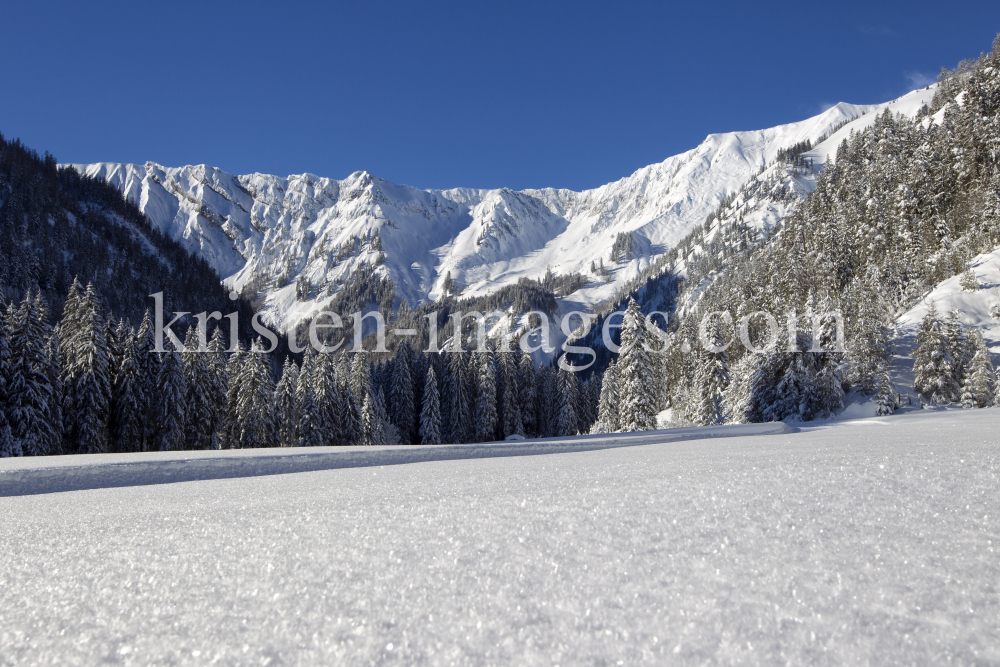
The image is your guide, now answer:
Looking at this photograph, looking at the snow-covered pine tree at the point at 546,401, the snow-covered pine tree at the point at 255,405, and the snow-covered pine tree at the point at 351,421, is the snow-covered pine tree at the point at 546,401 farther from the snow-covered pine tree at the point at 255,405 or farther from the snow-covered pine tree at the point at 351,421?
the snow-covered pine tree at the point at 255,405

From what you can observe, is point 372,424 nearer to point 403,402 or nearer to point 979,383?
point 403,402

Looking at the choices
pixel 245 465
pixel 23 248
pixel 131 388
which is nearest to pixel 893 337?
pixel 245 465

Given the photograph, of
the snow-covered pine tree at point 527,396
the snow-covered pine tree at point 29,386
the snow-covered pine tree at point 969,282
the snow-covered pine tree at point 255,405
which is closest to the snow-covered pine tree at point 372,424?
the snow-covered pine tree at point 255,405

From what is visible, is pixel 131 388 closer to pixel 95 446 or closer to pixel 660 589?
pixel 95 446

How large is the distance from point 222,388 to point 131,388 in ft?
20.1

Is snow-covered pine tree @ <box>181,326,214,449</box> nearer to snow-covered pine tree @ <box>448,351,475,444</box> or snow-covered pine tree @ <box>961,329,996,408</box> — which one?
snow-covered pine tree @ <box>448,351,475,444</box>

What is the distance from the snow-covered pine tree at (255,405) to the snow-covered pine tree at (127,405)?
5.86m

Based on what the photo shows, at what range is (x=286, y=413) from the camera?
124ft

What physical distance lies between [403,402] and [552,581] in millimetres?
51942

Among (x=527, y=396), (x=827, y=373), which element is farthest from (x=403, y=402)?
(x=827, y=373)

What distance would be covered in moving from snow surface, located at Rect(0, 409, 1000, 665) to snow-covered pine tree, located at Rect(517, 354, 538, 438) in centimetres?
5348

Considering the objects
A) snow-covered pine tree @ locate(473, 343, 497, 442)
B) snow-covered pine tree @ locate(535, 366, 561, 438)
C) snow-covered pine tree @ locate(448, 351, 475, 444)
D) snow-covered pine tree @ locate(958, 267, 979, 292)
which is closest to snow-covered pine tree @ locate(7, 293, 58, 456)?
snow-covered pine tree @ locate(448, 351, 475, 444)

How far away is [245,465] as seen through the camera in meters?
10.8

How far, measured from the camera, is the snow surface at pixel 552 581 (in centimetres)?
170
